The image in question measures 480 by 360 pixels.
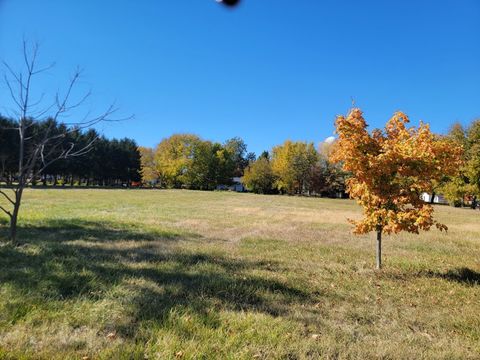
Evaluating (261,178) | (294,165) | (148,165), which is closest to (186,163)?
(148,165)

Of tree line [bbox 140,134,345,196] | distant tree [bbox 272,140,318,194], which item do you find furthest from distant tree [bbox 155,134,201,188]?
distant tree [bbox 272,140,318,194]

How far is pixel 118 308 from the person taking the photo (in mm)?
4762

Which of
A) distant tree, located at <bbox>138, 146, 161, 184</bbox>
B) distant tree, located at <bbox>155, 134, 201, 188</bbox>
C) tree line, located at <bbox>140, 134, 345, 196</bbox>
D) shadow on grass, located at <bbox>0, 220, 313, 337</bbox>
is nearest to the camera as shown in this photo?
shadow on grass, located at <bbox>0, 220, 313, 337</bbox>

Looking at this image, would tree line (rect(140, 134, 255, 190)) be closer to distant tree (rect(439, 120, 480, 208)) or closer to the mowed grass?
distant tree (rect(439, 120, 480, 208))

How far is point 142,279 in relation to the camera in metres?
6.25

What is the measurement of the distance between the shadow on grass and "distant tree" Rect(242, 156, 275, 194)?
225 ft

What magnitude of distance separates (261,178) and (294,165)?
33.2 ft

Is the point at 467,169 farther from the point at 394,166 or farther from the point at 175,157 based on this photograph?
the point at 175,157

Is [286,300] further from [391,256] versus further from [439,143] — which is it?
[391,256]

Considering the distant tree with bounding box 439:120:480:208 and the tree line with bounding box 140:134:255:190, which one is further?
the tree line with bounding box 140:134:255:190

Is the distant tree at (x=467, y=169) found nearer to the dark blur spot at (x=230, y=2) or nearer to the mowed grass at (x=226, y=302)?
the mowed grass at (x=226, y=302)

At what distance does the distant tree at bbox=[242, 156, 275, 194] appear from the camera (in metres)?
78.0

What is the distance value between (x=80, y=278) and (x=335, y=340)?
14.2ft

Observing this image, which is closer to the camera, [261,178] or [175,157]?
[261,178]
